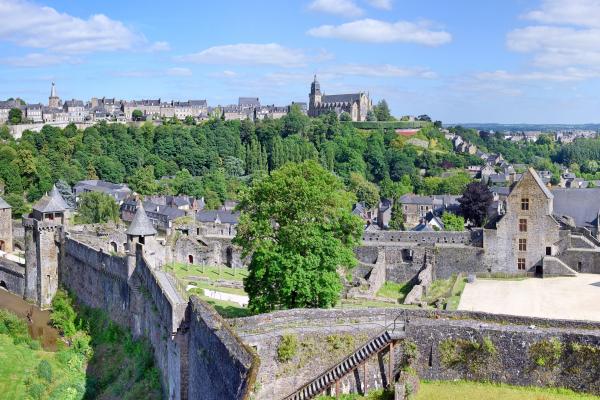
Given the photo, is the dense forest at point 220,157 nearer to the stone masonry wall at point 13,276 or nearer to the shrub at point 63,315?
the stone masonry wall at point 13,276

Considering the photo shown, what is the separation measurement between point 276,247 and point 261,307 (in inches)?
92.2

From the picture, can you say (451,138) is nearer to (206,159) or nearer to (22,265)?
(206,159)

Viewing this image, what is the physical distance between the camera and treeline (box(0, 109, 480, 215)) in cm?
8731

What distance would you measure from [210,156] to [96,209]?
38.5 m

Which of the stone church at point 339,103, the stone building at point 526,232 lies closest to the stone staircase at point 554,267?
the stone building at point 526,232

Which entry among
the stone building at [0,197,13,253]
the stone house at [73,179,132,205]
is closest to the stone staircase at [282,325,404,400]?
the stone building at [0,197,13,253]

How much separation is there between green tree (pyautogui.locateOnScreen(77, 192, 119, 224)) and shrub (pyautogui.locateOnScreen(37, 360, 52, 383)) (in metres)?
32.8

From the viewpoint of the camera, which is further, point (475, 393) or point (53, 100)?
point (53, 100)

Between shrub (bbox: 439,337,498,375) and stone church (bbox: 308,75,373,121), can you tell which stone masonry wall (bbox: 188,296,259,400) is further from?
stone church (bbox: 308,75,373,121)

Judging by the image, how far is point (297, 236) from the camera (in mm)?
26516

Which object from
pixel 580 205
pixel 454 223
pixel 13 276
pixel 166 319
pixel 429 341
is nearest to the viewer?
pixel 429 341

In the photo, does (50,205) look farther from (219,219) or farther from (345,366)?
(345,366)

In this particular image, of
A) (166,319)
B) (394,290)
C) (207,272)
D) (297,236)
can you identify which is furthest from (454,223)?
(166,319)

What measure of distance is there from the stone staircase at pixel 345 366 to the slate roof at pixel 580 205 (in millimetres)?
32948
